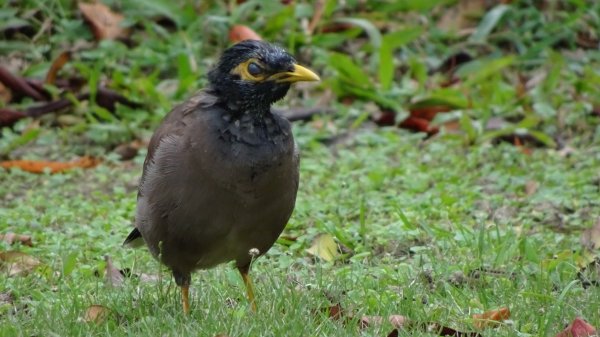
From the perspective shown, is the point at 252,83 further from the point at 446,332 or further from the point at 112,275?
the point at 446,332

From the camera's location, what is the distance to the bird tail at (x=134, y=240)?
18.7 ft

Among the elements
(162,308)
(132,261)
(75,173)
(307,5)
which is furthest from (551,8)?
(162,308)

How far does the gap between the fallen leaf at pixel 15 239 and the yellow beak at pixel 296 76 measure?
189 cm

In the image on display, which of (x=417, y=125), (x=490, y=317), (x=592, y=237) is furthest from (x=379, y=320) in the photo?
(x=417, y=125)

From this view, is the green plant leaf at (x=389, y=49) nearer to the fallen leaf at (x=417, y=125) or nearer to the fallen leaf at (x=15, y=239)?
the fallen leaf at (x=417, y=125)

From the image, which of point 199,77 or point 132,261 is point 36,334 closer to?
point 132,261

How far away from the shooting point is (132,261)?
585 cm

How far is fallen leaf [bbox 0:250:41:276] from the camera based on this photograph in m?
5.70

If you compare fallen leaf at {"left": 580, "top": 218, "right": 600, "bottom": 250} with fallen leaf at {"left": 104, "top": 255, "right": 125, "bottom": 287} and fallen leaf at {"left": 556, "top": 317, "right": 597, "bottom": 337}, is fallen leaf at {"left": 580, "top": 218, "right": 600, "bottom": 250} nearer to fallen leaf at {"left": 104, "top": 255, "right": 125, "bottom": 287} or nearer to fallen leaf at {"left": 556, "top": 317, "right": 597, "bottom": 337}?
fallen leaf at {"left": 556, "top": 317, "right": 597, "bottom": 337}

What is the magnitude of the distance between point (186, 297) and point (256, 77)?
101 centimetres

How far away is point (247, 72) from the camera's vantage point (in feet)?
17.0

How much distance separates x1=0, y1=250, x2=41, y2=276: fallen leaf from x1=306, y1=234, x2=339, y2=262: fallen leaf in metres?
1.38

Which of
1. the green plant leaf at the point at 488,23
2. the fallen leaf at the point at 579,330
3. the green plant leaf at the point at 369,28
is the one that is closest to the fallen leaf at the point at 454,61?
the green plant leaf at the point at 488,23

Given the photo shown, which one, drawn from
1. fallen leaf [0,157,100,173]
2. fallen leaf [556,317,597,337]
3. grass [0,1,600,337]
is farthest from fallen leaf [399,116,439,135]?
fallen leaf [556,317,597,337]
